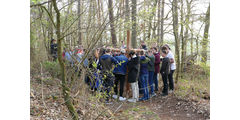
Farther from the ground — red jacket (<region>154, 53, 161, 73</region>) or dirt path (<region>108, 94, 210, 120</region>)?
red jacket (<region>154, 53, 161, 73</region>)

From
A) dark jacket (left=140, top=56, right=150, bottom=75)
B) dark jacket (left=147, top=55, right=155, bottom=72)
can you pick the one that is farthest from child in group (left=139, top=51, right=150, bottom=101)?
dark jacket (left=147, top=55, right=155, bottom=72)

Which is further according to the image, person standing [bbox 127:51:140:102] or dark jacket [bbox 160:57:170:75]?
dark jacket [bbox 160:57:170:75]

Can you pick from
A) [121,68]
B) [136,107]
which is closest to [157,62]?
[121,68]

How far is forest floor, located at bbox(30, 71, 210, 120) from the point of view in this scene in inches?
199

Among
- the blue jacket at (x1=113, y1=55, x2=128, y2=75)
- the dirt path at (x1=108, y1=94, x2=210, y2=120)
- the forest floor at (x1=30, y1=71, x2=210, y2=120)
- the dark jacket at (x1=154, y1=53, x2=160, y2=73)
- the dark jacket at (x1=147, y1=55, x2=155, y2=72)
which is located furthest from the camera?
the dark jacket at (x1=154, y1=53, x2=160, y2=73)

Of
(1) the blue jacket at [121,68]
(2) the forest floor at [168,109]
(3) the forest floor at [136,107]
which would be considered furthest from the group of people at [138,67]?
(3) the forest floor at [136,107]

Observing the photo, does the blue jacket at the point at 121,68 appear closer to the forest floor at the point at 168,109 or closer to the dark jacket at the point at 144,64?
the dark jacket at the point at 144,64

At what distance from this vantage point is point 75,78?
3.91 meters

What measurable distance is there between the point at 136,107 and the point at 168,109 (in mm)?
1397

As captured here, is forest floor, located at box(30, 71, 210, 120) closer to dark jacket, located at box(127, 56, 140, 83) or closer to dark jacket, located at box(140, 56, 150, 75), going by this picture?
dark jacket, located at box(127, 56, 140, 83)

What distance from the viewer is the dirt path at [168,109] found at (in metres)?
A: 6.29

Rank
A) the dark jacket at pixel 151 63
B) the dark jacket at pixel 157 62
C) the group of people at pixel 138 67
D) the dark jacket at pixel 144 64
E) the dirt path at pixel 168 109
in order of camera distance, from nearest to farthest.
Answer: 1. the dirt path at pixel 168 109
2. the group of people at pixel 138 67
3. the dark jacket at pixel 144 64
4. the dark jacket at pixel 151 63
5. the dark jacket at pixel 157 62

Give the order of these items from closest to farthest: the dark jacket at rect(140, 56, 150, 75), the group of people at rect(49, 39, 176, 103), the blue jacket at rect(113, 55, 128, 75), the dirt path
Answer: the dirt path < the group of people at rect(49, 39, 176, 103) < the blue jacket at rect(113, 55, 128, 75) < the dark jacket at rect(140, 56, 150, 75)

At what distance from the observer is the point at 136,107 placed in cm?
693
